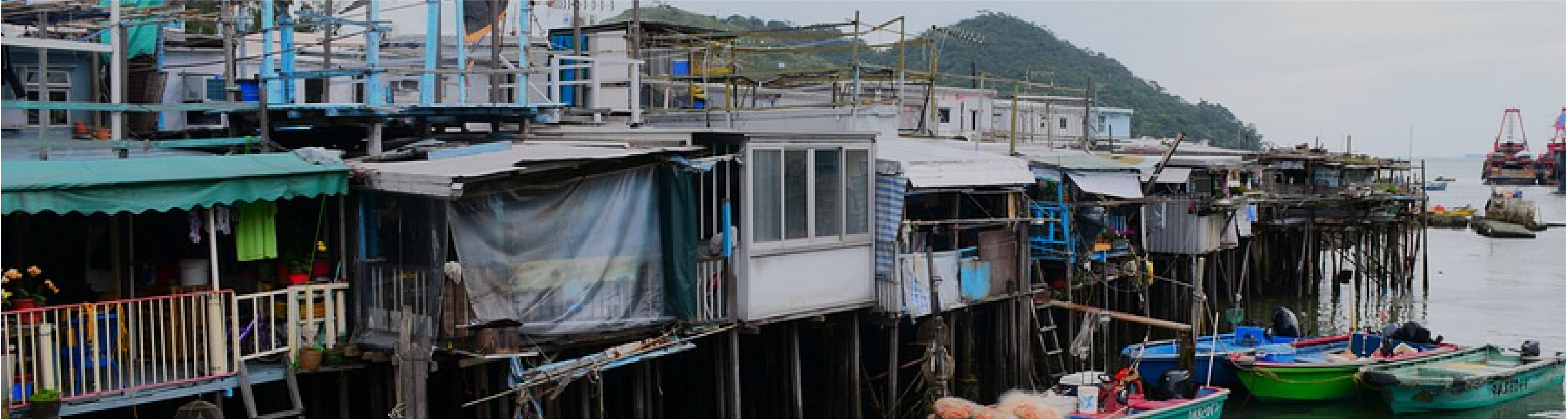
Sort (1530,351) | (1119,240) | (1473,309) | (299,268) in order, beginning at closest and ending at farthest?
(299,268) < (1119,240) < (1530,351) < (1473,309)

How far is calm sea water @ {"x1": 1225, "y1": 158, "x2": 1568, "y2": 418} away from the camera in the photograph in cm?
2138

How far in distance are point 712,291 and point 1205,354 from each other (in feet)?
33.2

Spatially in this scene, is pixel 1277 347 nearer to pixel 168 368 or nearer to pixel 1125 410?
pixel 1125 410

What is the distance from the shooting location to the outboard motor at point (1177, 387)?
17984 mm

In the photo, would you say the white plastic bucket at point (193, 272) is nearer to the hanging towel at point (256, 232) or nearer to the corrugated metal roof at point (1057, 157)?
the hanging towel at point (256, 232)

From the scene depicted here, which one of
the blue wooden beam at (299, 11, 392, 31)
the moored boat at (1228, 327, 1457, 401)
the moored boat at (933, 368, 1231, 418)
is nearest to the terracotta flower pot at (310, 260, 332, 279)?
the blue wooden beam at (299, 11, 392, 31)

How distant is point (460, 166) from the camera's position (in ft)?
40.5

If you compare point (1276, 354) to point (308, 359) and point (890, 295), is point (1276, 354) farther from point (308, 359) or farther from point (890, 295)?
point (308, 359)

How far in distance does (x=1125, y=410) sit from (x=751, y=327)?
485 cm

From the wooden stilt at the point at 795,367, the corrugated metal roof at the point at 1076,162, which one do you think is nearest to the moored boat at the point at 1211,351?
the corrugated metal roof at the point at 1076,162

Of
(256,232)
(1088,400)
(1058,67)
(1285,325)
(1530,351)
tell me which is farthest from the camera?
(1058,67)

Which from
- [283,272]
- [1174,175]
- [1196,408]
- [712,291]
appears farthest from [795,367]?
[1174,175]

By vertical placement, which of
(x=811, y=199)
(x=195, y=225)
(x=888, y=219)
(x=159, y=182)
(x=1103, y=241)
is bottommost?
(x=1103, y=241)

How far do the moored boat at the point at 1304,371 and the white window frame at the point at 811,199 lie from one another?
26.1 ft
